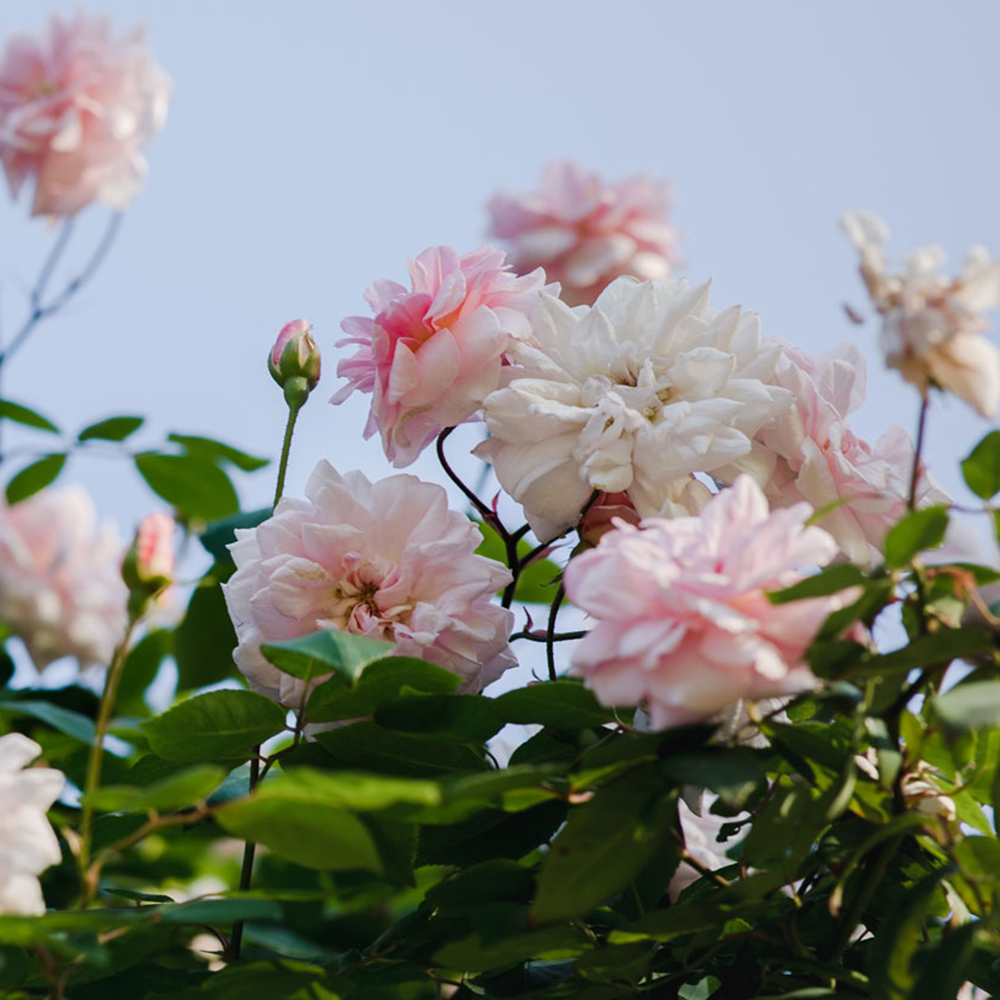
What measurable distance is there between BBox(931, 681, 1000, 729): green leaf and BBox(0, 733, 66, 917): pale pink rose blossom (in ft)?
0.91

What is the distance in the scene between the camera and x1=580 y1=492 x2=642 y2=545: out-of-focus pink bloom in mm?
542

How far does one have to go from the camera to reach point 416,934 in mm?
504

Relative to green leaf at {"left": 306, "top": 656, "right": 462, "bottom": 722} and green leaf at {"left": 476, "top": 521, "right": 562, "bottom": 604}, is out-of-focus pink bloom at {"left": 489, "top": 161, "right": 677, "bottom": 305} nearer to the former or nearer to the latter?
green leaf at {"left": 476, "top": 521, "right": 562, "bottom": 604}

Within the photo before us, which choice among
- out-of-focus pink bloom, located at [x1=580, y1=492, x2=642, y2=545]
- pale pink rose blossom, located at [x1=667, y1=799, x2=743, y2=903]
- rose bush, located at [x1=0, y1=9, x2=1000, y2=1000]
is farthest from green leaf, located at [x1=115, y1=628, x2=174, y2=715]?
out-of-focus pink bloom, located at [x1=580, y1=492, x2=642, y2=545]

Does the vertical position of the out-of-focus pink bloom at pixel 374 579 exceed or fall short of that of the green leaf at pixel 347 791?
it exceeds it

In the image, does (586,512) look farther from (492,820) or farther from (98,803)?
(98,803)

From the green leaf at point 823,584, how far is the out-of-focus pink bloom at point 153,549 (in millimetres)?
296

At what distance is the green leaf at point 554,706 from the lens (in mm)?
435

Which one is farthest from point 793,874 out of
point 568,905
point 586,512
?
point 586,512

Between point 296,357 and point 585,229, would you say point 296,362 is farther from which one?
point 585,229

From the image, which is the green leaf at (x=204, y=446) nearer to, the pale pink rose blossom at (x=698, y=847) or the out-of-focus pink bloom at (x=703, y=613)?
the pale pink rose blossom at (x=698, y=847)

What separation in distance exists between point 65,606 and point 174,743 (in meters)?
1.30

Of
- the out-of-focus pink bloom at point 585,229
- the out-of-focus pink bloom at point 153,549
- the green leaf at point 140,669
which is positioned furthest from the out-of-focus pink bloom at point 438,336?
the out-of-focus pink bloom at point 585,229

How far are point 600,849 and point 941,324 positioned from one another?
0.19 metres
